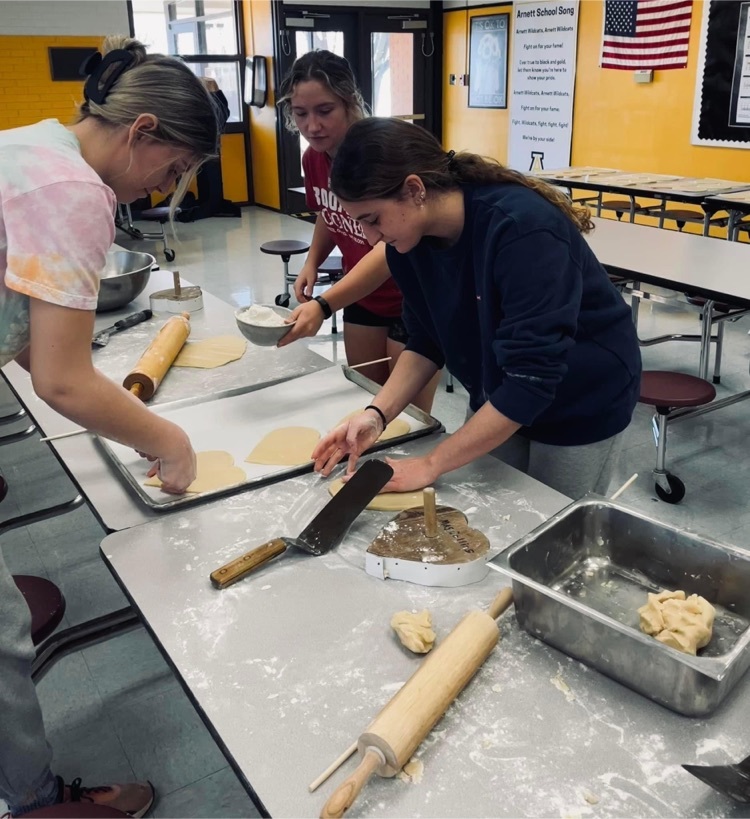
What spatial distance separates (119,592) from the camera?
2.36m

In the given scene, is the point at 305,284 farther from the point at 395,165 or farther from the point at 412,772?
the point at 412,772

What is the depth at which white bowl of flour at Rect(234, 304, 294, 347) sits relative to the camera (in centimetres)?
190

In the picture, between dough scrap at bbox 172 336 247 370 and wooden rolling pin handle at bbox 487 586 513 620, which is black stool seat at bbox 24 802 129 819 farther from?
dough scrap at bbox 172 336 247 370

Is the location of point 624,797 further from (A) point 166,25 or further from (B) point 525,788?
(A) point 166,25

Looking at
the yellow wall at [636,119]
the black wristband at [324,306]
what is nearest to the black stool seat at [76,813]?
the black wristband at [324,306]

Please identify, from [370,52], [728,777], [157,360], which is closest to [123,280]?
[157,360]

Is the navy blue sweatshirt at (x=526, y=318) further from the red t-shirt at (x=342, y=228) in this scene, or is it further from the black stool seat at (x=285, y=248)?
the black stool seat at (x=285, y=248)

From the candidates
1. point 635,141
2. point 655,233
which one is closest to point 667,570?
point 655,233

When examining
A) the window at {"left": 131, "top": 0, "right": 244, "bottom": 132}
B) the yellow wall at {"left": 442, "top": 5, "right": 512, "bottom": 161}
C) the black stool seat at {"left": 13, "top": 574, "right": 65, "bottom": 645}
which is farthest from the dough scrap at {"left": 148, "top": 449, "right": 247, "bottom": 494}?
the window at {"left": 131, "top": 0, "right": 244, "bottom": 132}

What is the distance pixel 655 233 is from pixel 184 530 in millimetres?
3476

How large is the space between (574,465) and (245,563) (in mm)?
720

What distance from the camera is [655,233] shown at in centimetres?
402

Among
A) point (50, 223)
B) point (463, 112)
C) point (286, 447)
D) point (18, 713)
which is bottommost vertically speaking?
point (18, 713)

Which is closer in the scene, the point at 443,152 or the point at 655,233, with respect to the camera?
the point at 443,152
